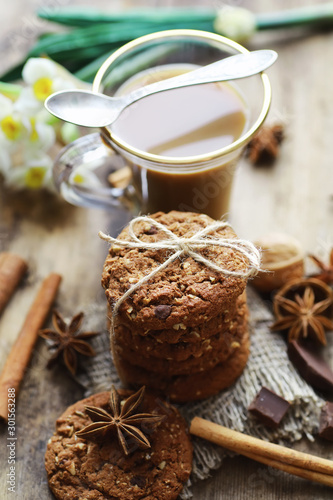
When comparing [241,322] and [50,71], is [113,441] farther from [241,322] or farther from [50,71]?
[50,71]

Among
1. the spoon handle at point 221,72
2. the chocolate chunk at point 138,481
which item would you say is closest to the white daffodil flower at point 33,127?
the spoon handle at point 221,72

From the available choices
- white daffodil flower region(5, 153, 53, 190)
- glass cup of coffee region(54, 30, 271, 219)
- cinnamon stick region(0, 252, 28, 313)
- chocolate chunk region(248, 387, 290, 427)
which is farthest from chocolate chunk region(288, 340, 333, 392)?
white daffodil flower region(5, 153, 53, 190)

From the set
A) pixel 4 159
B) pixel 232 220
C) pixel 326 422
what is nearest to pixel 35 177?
pixel 4 159

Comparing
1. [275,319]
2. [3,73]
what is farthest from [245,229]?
[3,73]

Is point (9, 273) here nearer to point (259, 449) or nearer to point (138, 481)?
point (138, 481)

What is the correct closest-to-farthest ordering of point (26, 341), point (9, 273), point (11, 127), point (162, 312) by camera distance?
point (162, 312) → point (26, 341) → point (9, 273) → point (11, 127)

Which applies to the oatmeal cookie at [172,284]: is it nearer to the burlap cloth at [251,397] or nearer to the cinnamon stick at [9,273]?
the burlap cloth at [251,397]
